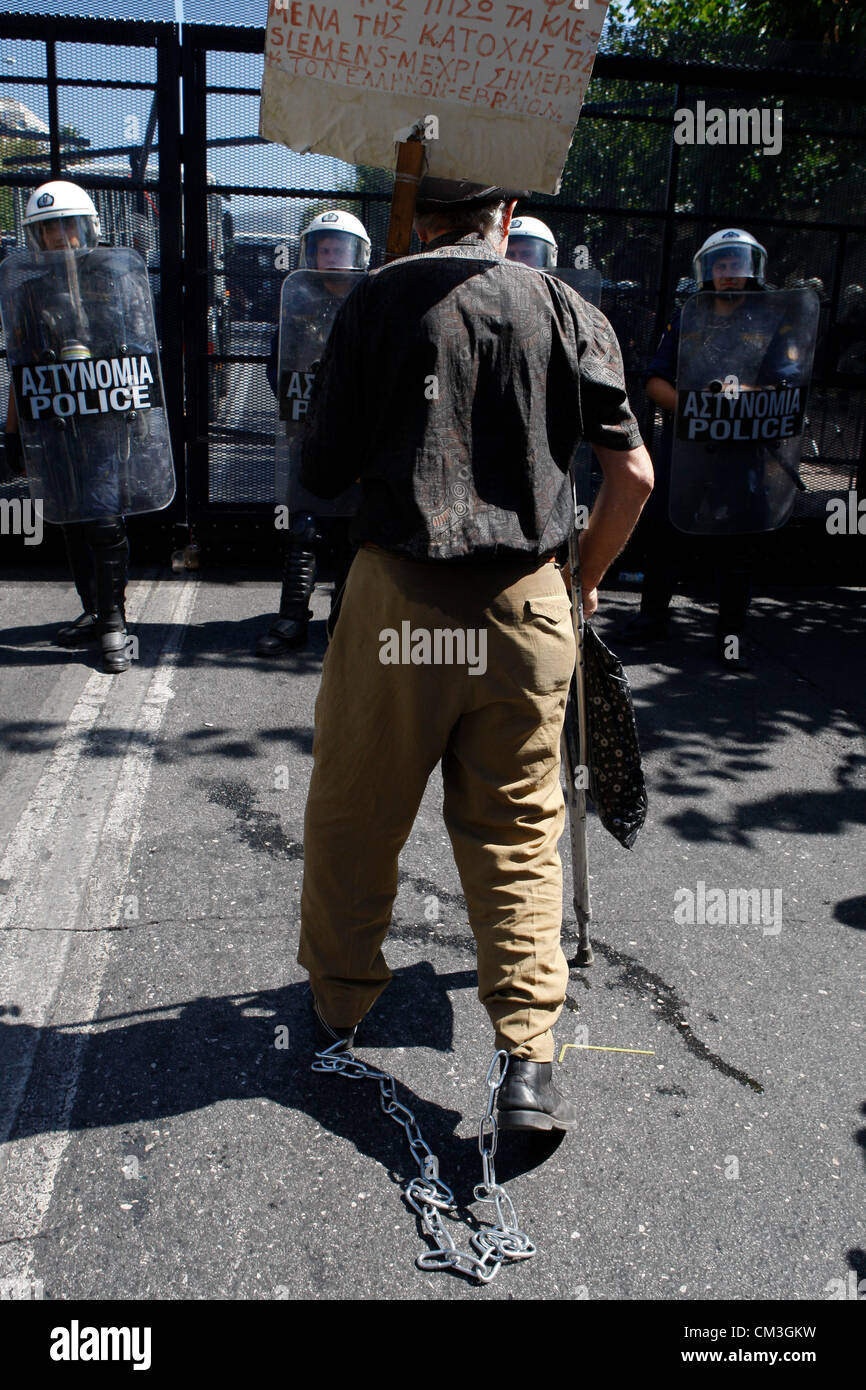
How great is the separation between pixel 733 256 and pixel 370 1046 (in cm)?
440

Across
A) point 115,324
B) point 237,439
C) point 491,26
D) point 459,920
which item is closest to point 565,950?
point 459,920

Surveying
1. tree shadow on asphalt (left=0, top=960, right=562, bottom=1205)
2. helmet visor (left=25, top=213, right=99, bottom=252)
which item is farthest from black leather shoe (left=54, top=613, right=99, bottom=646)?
tree shadow on asphalt (left=0, top=960, right=562, bottom=1205)

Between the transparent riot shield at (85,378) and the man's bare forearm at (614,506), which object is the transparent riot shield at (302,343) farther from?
the man's bare forearm at (614,506)

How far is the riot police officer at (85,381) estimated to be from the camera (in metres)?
4.89

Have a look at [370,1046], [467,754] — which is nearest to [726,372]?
[467,754]

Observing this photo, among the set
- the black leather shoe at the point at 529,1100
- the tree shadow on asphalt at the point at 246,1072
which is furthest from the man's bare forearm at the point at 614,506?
the tree shadow on asphalt at the point at 246,1072

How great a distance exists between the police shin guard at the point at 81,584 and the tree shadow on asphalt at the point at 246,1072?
3209 millimetres

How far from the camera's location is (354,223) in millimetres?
5594

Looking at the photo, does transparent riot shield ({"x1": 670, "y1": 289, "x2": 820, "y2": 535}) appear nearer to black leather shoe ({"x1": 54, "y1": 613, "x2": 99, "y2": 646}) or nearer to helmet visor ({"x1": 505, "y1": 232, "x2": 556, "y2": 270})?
helmet visor ({"x1": 505, "y1": 232, "x2": 556, "y2": 270})

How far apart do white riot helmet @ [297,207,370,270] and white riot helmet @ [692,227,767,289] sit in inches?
67.9

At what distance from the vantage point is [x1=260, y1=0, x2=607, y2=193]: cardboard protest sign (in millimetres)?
2020

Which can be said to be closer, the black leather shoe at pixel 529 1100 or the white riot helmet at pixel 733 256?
the black leather shoe at pixel 529 1100

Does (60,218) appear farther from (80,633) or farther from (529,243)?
(529,243)

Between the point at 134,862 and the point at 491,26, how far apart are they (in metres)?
2.55
